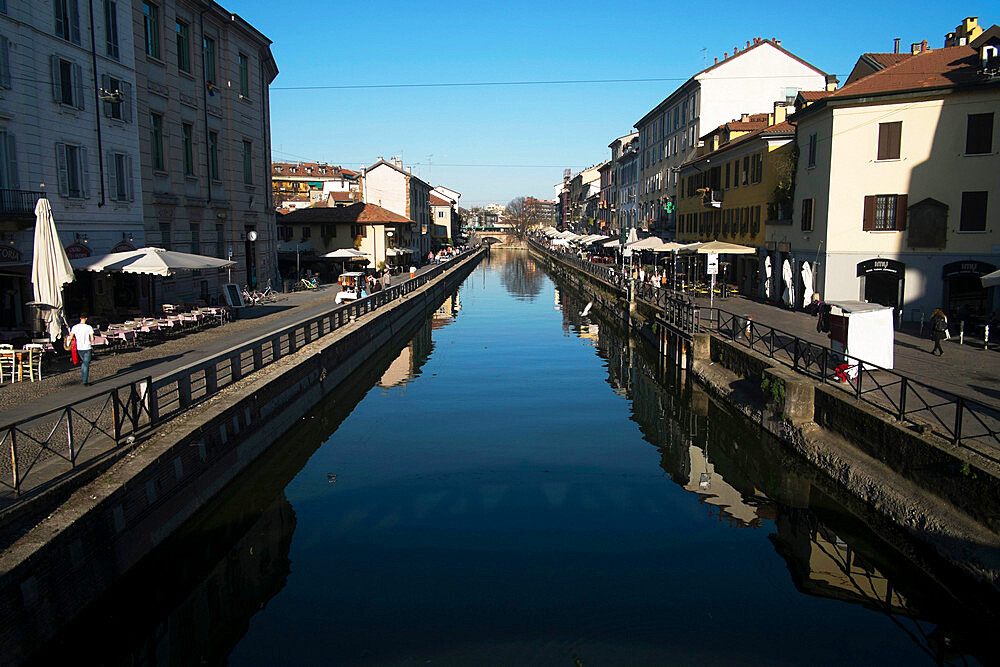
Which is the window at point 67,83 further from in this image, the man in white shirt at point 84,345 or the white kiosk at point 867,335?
the white kiosk at point 867,335

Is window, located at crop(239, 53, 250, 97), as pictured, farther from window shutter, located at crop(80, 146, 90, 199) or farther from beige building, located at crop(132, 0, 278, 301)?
window shutter, located at crop(80, 146, 90, 199)

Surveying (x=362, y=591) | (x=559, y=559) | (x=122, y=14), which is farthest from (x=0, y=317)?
(x=559, y=559)

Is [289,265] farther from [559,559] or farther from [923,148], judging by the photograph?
[559,559]

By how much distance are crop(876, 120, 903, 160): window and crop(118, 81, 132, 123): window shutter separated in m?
24.4

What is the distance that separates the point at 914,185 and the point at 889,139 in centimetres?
173

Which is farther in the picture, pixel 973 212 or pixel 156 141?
pixel 156 141

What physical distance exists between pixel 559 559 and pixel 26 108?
58.5 ft

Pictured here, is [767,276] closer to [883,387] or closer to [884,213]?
[884,213]

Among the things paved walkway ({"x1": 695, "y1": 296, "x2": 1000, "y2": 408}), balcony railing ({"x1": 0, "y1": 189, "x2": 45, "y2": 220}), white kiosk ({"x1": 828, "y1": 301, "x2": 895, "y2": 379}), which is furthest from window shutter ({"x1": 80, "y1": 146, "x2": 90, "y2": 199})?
paved walkway ({"x1": 695, "y1": 296, "x2": 1000, "y2": 408})

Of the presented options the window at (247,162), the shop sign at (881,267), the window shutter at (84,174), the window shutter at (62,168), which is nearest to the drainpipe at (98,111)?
the window shutter at (84,174)

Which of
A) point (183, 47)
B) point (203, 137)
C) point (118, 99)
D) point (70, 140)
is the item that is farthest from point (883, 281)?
point (183, 47)

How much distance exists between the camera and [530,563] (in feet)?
34.3

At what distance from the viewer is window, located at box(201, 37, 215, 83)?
29.3 metres

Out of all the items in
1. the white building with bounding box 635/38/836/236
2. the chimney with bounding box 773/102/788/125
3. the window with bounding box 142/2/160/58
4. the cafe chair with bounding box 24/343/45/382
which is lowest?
the cafe chair with bounding box 24/343/45/382
